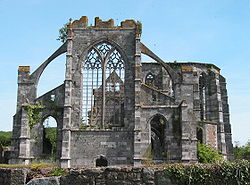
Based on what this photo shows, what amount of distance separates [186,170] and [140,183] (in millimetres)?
882

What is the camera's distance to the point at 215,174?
6250 mm

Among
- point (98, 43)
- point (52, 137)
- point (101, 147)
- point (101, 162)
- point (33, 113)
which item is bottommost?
point (101, 162)

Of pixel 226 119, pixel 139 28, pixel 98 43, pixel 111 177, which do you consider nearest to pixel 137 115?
pixel 98 43

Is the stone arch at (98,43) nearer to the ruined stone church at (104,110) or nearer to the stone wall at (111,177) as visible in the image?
the ruined stone church at (104,110)

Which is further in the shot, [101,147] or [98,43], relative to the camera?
[98,43]

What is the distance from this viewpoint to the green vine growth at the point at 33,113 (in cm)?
2484

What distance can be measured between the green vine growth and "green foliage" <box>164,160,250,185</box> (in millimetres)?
19985

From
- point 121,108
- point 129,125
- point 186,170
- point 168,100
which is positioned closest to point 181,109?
point 168,100

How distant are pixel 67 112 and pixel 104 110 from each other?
8.63 feet

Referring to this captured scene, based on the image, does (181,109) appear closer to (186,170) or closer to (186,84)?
(186,84)

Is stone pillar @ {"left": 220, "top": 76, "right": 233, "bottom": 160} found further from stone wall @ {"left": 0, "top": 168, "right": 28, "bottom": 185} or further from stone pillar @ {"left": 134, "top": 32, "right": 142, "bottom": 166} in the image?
stone wall @ {"left": 0, "top": 168, "right": 28, "bottom": 185}

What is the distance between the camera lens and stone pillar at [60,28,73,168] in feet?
77.3

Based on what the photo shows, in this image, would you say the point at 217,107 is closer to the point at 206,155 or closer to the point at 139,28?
the point at 206,155

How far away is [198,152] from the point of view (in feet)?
84.2
